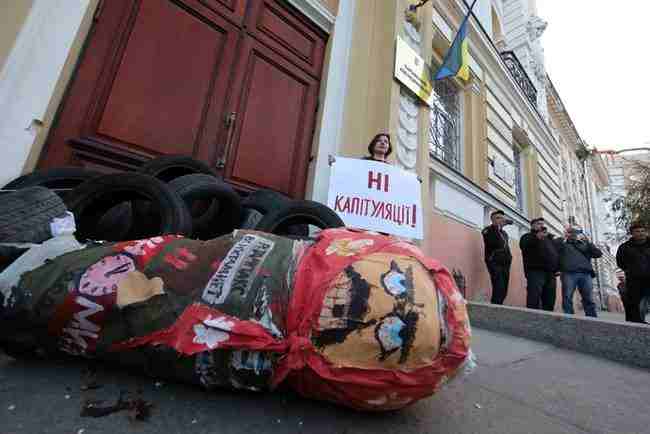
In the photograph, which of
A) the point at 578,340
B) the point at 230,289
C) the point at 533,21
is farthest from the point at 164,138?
the point at 533,21

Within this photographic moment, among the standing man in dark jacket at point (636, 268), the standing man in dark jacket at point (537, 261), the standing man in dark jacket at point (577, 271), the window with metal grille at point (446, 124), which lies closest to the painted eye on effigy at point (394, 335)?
the window with metal grille at point (446, 124)

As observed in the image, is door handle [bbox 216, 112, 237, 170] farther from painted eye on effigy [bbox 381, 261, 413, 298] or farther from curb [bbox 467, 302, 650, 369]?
curb [bbox 467, 302, 650, 369]

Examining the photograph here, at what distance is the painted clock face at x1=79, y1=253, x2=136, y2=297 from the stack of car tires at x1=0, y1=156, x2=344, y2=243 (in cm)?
42

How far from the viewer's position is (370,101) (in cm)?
365

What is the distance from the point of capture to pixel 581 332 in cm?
214

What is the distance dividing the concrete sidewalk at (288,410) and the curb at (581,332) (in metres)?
0.87

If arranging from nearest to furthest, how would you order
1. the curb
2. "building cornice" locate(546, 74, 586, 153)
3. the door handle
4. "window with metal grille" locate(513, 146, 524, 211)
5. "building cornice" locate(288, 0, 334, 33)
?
the curb < the door handle < "building cornice" locate(288, 0, 334, 33) < "window with metal grille" locate(513, 146, 524, 211) < "building cornice" locate(546, 74, 586, 153)

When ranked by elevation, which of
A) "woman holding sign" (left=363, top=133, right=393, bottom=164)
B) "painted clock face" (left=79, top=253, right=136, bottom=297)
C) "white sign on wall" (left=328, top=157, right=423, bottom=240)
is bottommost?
"painted clock face" (left=79, top=253, right=136, bottom=297)

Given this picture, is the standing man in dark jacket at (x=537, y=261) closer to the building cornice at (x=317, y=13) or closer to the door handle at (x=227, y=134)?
the building cornice at (x=317, y=13)

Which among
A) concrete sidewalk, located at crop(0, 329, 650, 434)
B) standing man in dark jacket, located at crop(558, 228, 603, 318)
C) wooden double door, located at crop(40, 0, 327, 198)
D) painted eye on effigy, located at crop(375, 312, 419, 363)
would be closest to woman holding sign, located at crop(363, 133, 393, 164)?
wooden double door, located at crop(40, 0, 327, 198)

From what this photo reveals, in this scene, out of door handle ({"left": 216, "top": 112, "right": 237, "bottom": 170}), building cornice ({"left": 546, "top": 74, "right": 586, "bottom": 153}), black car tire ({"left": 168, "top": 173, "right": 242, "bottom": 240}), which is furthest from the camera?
building cornice ({"left": 546, "top": 74, "right": 586, "bottom": 153})

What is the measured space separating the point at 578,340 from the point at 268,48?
380 cm

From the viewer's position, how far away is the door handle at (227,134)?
2.52 meters

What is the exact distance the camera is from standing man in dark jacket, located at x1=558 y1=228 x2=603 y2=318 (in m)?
4.75
